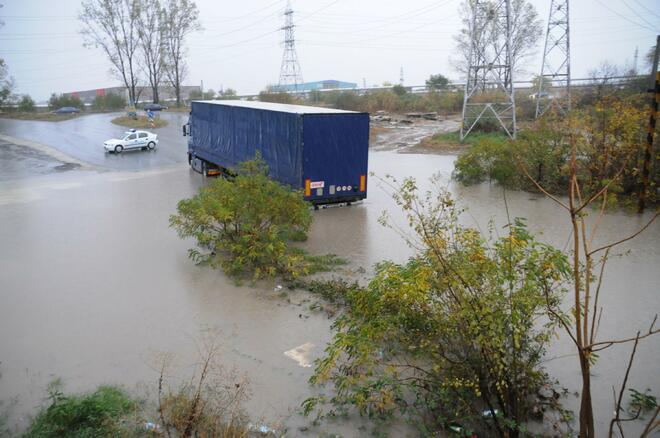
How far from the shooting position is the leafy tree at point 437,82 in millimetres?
66750

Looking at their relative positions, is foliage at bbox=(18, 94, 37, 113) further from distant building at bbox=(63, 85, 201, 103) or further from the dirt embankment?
the dirt embankment

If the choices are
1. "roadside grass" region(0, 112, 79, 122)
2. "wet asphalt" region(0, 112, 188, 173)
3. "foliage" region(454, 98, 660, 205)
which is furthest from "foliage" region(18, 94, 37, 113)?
"foliage" region(454, 98, 660, 205)

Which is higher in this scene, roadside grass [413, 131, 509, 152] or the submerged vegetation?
roadside grass [413, 131, 509, 152]

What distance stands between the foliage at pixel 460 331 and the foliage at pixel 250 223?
15.0 ft

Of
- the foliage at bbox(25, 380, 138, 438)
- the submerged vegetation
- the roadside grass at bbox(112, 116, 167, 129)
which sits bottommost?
the foliage at bbox(25, 380, 138, 438)

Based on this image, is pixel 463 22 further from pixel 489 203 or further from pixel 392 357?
pixel 392 357

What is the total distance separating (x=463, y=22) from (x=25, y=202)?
1939 inches

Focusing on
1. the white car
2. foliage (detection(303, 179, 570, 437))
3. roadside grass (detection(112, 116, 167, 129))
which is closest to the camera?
foliage (detection(303, 179, 570, 437))

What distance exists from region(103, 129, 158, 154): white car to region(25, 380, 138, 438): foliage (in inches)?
1005

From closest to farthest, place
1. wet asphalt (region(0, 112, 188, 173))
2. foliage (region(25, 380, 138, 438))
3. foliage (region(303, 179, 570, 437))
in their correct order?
foliage (region(303, 179, 570, 437))
foliage (region(25, 380, 138, 438))
wet asphalt (region(0, 112, 188, 173))

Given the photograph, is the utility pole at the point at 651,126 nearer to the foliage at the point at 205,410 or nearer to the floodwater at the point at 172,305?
the floodwater at the point at 172,305

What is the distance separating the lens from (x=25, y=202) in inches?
700

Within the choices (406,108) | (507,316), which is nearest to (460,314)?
(507,316)

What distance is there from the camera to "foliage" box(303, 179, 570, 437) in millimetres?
5453
